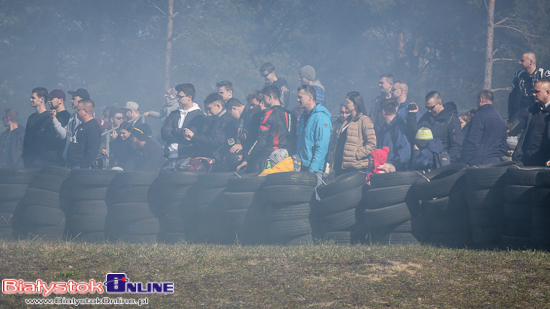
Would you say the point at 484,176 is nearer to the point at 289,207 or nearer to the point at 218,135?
the point at 289,207

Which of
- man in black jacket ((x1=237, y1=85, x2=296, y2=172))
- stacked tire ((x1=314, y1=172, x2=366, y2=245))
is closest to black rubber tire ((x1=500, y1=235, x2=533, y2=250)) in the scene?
stacked tire ((x1=314, y1=172, x2=366, y2=245))

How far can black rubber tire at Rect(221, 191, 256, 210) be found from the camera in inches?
321

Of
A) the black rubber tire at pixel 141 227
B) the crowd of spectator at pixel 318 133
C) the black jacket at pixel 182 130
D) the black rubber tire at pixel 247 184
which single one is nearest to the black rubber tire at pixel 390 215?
the crowd of spectator at pixel 318 133

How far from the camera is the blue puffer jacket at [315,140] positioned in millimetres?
8586

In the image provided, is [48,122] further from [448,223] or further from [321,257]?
[448,223]

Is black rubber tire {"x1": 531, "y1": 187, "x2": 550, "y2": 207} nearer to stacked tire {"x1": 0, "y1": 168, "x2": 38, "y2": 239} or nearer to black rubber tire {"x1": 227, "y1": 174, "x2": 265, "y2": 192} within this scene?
black rubber tire {"x1": 227, "y1": 174, "x2": 265, "y2": 192}

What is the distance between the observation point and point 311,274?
18.9ft

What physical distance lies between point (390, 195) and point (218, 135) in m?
4.25

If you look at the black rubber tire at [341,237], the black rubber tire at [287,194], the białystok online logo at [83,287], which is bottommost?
the białystok online logo at [83,287]

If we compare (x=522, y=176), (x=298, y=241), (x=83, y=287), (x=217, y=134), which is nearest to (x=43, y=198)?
(x=217, y=134)

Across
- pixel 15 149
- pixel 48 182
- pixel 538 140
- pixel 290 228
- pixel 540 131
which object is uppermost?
pixel 540 131

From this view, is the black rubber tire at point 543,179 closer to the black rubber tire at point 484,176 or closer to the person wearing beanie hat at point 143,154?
the black rubber tire at point 484,176

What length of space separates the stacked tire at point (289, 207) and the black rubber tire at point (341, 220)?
361 mm

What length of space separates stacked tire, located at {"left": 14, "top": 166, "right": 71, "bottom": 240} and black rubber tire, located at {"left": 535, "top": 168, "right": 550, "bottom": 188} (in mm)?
8192
